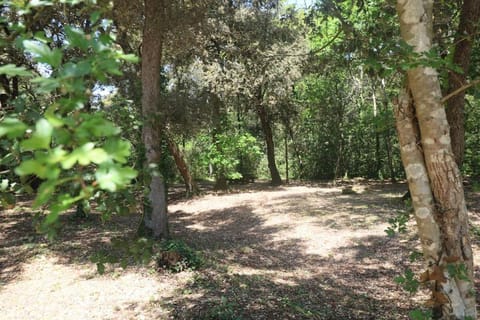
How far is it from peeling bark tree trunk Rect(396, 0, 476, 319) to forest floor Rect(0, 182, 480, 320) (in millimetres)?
1890

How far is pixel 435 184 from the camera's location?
2.03m

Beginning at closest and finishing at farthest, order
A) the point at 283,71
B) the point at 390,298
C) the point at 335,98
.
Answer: the point at 390,298, the point at 283,71, the point at 335,98

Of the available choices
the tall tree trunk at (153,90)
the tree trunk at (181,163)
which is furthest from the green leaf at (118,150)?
the tree trunk at (181,163)

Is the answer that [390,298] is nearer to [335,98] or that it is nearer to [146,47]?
[146,47]

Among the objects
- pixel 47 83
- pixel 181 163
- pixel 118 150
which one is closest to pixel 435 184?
pixel 118 150

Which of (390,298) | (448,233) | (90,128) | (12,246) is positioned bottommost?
(390,298)

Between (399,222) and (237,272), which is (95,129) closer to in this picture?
(399,222)

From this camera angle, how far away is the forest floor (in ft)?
12.9

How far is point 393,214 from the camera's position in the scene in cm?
788

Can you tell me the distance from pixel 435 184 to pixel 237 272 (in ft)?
11.6

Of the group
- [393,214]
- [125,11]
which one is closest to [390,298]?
[393,214]

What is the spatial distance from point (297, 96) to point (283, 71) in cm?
372

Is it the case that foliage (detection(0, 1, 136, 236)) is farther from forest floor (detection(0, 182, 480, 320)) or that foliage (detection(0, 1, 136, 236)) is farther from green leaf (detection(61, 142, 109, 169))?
forest floor (detection(0, 182, 480, 320))

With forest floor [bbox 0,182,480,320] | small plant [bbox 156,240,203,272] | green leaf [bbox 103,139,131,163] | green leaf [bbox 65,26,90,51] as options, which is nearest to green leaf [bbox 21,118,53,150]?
green leaf [bbox 103,139,131,163]
